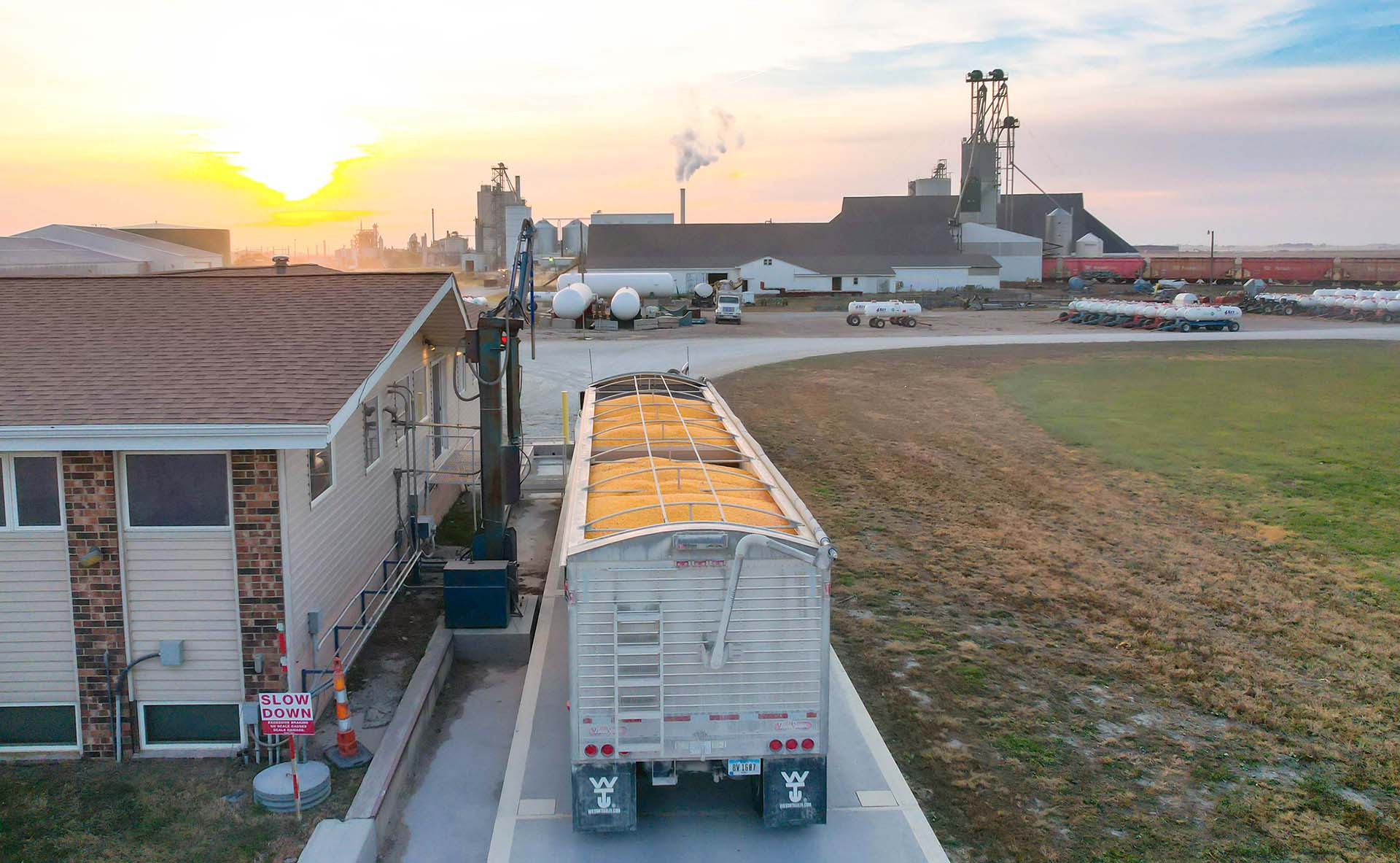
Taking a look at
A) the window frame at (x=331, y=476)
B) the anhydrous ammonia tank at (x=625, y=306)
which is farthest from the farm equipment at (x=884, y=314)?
the window frame at (x=331, y=476)

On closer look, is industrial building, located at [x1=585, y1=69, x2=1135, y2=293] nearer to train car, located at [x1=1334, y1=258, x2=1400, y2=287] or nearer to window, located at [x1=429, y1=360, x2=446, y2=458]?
train car, located at [x1=1334, y1=258, x2=1400, y2=287]

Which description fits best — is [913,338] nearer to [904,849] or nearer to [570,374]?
[570,374]

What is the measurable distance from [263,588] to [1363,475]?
23215mm

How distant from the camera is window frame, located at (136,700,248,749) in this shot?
35.6ft

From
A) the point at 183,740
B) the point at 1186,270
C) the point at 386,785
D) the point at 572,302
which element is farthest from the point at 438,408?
Answer: the point at 1186,270

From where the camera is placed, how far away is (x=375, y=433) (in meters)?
15.1

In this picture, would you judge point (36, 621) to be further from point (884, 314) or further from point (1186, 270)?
point (1186, 270)

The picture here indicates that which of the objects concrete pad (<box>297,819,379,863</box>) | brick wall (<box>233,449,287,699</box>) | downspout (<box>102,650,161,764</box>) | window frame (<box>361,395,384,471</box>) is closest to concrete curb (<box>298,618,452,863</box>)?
concrete pad (<box>297,819,379,863</box>)

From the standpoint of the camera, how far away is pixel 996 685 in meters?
12.8

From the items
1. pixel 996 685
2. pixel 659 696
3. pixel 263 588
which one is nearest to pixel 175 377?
pixel 263 588

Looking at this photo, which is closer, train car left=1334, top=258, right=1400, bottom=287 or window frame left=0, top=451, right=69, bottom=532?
window frame left=0, top=451, right=69, bottom=532

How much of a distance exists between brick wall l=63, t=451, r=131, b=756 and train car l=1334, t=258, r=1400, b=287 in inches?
4103

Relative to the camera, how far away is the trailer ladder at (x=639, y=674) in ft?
29.4

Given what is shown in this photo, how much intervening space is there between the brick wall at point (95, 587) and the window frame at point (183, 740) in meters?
0.13
